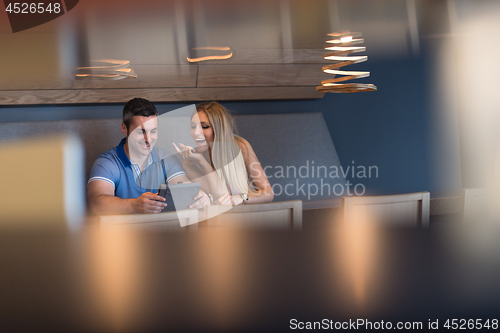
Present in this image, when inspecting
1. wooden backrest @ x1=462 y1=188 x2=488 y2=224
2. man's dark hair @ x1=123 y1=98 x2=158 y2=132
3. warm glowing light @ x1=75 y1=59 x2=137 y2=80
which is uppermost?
warm glowing light @ x1=75 y1=59 x2=137 y2=80

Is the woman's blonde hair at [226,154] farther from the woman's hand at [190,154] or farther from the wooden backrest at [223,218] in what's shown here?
the wooden backrest at [223,218]

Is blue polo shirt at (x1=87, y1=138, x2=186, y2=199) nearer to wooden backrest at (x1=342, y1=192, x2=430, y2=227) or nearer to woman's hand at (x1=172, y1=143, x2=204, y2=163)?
woman's hand at (x1=172, y1=143, x2=204, y2=163)

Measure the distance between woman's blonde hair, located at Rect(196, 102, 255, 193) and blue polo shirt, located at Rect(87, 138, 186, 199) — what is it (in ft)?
0.79

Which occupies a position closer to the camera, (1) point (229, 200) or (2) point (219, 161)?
(1) point (229, 200)

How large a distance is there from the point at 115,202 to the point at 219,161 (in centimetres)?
77

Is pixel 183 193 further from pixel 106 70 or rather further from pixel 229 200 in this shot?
pixel 106 70

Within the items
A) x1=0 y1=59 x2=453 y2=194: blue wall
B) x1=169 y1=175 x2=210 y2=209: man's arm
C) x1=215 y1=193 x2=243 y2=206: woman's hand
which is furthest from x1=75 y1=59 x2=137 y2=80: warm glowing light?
x1=0 y1=59 x2=453 y2=194: blue wall

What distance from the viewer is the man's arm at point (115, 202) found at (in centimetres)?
181

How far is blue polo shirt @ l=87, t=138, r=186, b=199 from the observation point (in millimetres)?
2164

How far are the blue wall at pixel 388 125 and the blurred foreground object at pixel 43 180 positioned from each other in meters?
1.87

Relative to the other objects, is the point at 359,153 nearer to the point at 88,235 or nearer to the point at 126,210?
the point at 126,210

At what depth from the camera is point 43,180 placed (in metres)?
2.89

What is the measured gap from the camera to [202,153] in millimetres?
2641

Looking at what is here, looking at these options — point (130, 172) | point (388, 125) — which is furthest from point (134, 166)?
point (388, 125)
